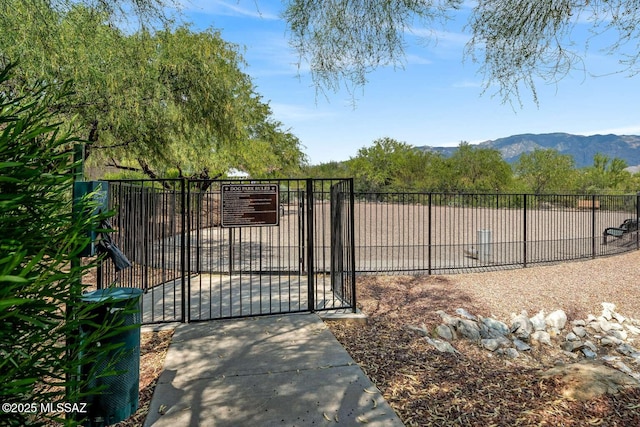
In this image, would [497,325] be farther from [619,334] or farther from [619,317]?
[619,317]

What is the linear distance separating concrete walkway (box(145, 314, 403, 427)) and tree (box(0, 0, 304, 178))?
145 inches

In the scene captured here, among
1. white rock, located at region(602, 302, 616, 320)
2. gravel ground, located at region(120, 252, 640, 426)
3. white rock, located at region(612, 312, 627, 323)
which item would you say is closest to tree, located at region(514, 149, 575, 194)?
gravel ground, located at region(120, 252, 640, 426)

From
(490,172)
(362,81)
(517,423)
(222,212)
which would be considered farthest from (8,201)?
(490,172)

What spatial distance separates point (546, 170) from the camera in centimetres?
4234

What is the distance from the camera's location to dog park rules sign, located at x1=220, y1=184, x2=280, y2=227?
19.0 ft

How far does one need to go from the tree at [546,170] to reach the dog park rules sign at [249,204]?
40850 mm

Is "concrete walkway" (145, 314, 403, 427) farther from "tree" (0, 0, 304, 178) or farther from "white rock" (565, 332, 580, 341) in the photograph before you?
"white rock" (565, 332, 580, 341)

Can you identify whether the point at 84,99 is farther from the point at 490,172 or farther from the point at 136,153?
the point at 490,172

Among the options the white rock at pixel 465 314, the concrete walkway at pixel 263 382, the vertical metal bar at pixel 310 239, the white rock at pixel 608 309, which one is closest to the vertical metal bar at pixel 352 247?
the vertical metal bar at pixel 310 239

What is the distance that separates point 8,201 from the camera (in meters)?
1.27

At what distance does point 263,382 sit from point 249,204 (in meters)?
2.71

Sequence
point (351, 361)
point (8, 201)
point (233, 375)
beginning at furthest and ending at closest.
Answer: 1. point (351, 361)
2. point (233, 375)
3. point (8, 201)

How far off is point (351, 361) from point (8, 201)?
3785 mm

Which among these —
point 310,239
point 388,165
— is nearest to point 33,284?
point 310,239
